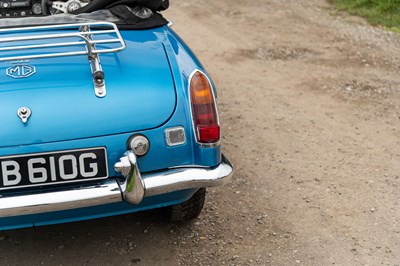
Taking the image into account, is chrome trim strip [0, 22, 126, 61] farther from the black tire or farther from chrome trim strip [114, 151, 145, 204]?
the black tire

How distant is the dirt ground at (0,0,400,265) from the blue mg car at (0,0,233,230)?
1.89ft

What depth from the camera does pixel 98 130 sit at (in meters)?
2.92

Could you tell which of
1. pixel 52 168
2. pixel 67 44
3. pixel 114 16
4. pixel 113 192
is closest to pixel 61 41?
pixel 67 44

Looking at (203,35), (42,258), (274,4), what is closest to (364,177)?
(42,258)

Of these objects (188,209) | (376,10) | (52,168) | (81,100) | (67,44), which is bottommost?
(376,10)

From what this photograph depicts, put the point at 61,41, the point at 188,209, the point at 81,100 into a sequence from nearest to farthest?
the point at 81,100 → the point at 61,41 → the point at 188,209

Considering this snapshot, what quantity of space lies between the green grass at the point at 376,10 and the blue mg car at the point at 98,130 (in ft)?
20.2

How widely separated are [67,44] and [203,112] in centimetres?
76

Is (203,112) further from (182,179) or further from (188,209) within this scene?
(188,209)

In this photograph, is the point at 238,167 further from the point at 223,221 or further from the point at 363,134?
the point at 363,134

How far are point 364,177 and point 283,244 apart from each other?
109 cm

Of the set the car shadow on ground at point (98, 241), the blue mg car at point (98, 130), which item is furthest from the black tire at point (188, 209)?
the blue mg car at point (98, 130)

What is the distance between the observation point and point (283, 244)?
366cm

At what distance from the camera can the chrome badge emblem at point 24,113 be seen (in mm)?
2854
